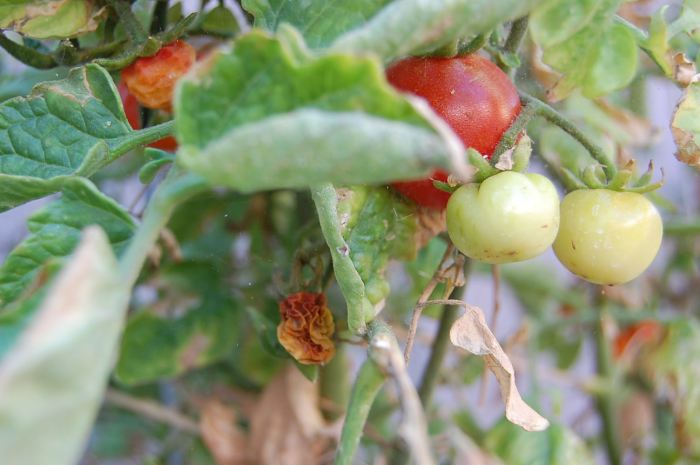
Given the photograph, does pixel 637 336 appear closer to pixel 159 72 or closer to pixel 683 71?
pixel 683 71

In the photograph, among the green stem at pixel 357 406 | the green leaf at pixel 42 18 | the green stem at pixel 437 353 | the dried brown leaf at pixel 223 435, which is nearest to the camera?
the green stem at pixel 357 406

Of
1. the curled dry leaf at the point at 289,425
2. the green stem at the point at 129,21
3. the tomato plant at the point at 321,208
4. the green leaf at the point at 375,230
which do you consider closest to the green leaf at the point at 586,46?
the tomato plant at the point at 321,208

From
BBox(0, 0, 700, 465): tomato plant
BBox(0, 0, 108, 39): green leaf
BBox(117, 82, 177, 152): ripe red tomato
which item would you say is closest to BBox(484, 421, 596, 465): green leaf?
BBox(0, 0, 700, 465): tomato plant

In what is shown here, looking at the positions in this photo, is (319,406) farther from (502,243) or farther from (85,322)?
(85,322)

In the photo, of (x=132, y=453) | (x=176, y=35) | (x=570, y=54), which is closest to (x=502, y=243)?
(x=570, y=54)

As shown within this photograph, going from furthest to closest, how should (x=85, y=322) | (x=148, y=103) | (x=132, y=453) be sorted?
(x=132, y=453) < (x=148, y=103) < (x=85, y=322)

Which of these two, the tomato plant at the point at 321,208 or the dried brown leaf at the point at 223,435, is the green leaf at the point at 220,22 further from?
the dried brown leaf at the point at 223,435

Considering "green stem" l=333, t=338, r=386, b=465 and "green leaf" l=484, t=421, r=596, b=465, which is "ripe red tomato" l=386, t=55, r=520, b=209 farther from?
"green leaf" l=484, t=421, r=596, b=465
